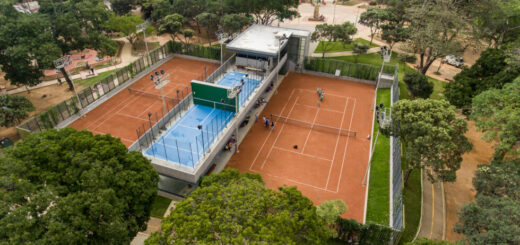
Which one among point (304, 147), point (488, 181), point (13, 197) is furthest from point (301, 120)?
point (13, 197)


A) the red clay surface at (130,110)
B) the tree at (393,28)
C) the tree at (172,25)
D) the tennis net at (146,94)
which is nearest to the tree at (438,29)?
the tree at (393,28)

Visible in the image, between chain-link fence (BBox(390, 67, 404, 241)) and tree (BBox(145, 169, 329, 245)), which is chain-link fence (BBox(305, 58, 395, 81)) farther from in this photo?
tree (BBox(145, 169, 329, 245))

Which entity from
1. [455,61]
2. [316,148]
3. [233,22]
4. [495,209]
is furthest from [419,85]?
[233,22]

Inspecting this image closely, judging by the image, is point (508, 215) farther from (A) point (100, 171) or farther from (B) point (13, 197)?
(B) point (13, 197)

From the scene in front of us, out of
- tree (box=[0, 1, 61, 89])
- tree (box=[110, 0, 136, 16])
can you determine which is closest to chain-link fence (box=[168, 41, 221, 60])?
tree (box=[0, 1, 61, 89])

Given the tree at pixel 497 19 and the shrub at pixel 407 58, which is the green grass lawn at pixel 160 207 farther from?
the tree at pixel 497 19
